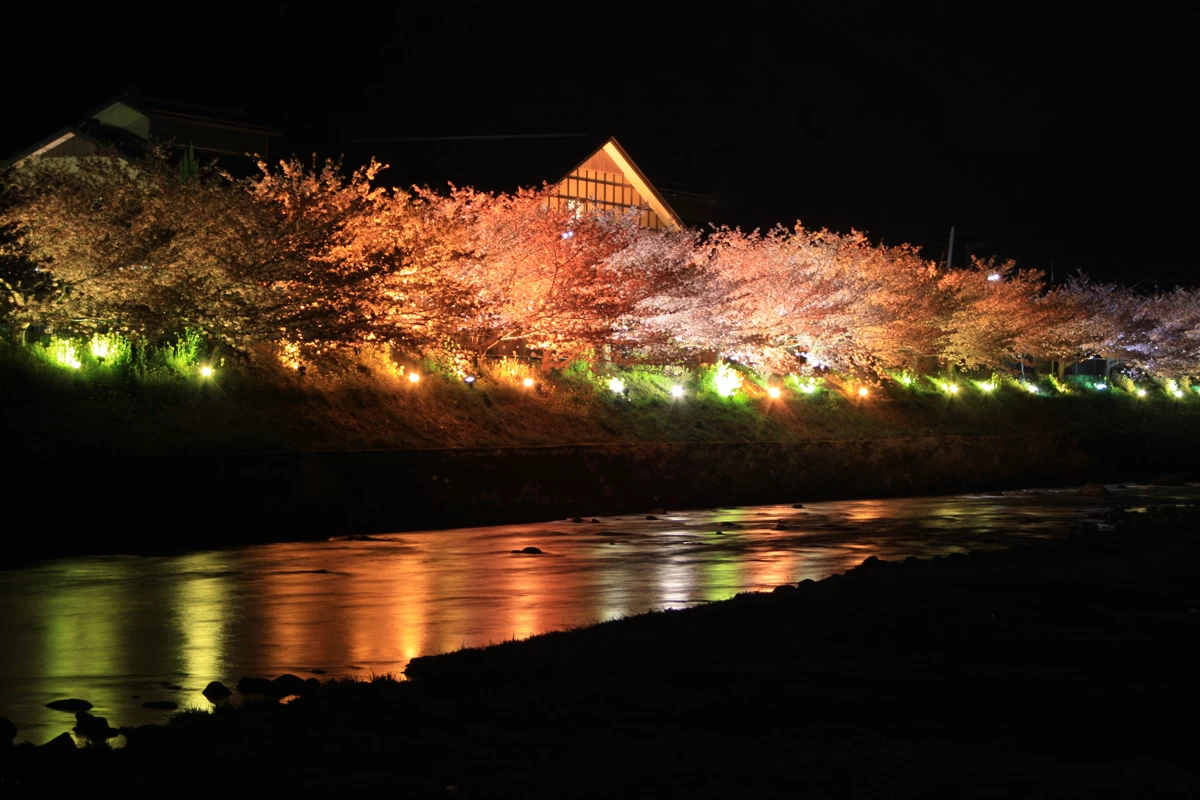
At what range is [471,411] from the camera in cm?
3556

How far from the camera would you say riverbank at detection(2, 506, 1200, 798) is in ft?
23.2

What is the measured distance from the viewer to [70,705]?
10117 millimetres

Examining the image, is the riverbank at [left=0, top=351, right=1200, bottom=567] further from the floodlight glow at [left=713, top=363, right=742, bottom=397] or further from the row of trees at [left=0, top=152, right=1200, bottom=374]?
the row of trees at [left=0, top=152, right=1200, bottom=374]

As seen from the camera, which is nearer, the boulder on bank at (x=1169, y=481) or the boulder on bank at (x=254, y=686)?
the boulder on bank at (x=254, y=686)

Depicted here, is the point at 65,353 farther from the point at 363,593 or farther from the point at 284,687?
the point at 284,687

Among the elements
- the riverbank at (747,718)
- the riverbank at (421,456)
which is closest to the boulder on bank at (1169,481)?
the riverbank at (421,456)

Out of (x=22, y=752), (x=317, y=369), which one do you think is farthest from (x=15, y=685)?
(x=317, y=369)

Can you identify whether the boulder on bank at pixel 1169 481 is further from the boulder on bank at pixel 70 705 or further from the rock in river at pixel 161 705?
the boulder on bank at pixel 70 705

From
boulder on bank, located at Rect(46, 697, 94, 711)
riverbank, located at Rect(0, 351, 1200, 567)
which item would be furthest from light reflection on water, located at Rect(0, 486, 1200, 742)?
riverbank, located at Rect(0, 351, 1200, 567)

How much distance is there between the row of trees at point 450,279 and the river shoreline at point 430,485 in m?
3.89

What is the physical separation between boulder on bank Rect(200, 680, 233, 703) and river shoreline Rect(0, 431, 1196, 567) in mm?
11339

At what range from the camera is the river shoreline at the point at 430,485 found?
75.3 ft

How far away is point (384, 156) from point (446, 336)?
23.8m

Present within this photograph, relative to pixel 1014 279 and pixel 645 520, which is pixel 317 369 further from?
pixel 1014 279
